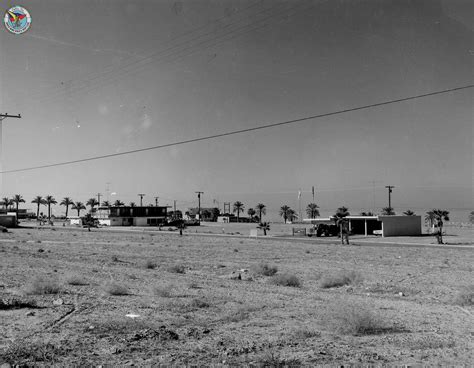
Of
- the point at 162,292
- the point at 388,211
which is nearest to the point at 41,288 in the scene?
the point at 162,292

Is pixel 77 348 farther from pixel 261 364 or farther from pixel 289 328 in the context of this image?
pixel 289 328

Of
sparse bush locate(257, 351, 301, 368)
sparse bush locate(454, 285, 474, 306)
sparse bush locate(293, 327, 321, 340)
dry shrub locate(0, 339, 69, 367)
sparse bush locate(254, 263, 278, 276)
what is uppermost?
dry shrub locate(0, 339, 69, 367)

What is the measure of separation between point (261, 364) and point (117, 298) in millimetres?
7718

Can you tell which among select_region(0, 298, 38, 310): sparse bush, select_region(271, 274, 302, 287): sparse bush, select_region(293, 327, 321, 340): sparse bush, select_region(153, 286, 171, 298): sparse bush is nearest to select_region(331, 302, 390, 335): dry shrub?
select_region(293, 327, 321, 340): sparse bush

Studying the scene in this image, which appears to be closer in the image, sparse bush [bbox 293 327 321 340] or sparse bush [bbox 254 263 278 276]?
sparse bush [bbox 293 327 321 340]

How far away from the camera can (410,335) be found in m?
9.73

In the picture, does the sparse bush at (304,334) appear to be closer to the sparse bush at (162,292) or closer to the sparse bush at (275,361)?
the sparse bush at (275,361)

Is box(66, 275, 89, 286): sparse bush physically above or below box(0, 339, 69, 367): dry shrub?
below

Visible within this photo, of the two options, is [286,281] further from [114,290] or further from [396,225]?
[396,225]

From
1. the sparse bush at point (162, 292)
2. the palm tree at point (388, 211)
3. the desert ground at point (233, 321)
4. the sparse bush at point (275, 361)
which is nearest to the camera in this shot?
the sparse bush at point (275, 361)

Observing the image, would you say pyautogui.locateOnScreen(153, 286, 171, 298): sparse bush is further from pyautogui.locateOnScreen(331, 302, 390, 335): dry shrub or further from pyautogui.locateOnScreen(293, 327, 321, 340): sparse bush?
pyautogui.locateOnScreen(331, 302, 390, 335): dry shrub

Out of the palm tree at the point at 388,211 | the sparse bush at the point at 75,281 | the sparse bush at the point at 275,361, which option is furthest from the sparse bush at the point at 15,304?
the palm tree at the point at 388,211

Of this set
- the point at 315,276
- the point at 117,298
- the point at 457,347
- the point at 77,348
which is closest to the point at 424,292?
the point at 315,276

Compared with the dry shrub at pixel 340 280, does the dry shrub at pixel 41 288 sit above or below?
above
